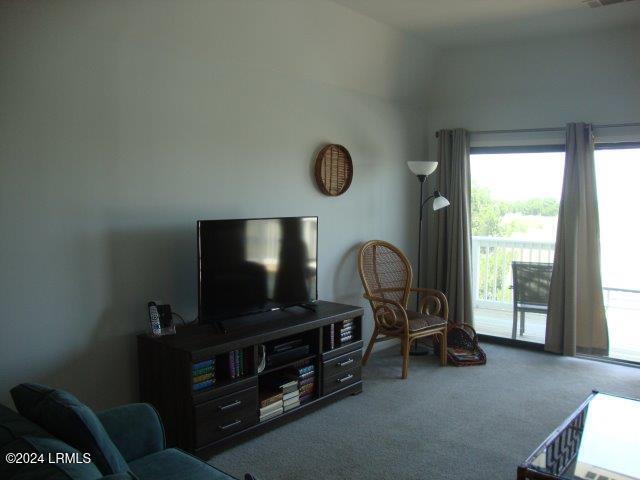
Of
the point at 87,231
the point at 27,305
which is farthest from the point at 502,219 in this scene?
the point at 27,305

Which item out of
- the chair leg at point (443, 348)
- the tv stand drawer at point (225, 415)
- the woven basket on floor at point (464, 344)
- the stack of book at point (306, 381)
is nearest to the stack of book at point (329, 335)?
the stack of book at point (306, 381)

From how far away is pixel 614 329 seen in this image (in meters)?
5.11

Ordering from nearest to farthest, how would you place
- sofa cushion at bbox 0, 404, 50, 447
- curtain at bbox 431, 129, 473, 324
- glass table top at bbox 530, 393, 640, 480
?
sofa cushion at bbox 0, 404, 50, 447, glass table top at bbox 530, 393, 640, 480, curtain at bbox 431, 129, 473, 324

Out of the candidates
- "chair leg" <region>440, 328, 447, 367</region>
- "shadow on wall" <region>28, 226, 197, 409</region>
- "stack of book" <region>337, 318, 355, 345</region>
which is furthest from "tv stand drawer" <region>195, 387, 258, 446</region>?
"chair leg" <region>440, 328, 447, 367</region>

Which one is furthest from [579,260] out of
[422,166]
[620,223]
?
[422,166]

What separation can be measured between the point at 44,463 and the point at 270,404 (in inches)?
78.7

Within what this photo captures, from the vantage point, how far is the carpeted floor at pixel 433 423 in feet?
9.18

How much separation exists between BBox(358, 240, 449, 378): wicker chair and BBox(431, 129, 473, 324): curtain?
1.04ft

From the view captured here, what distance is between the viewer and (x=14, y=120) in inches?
97.7

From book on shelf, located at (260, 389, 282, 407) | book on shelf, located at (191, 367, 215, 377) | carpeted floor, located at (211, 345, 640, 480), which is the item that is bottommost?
carpeted floor, located at (211, 345, 640, 480)

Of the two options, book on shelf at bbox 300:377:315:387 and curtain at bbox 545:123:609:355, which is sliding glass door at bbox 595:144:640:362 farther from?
book on shelf at bbox 300:377:315:387

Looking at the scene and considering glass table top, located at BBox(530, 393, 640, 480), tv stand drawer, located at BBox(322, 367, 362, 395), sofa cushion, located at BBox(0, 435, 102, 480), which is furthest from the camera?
tv stand drawer, located at BBox(322, 367, 362, 395)

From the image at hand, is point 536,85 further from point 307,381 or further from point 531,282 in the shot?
point 307,381

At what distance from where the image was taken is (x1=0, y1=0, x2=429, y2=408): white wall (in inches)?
100
